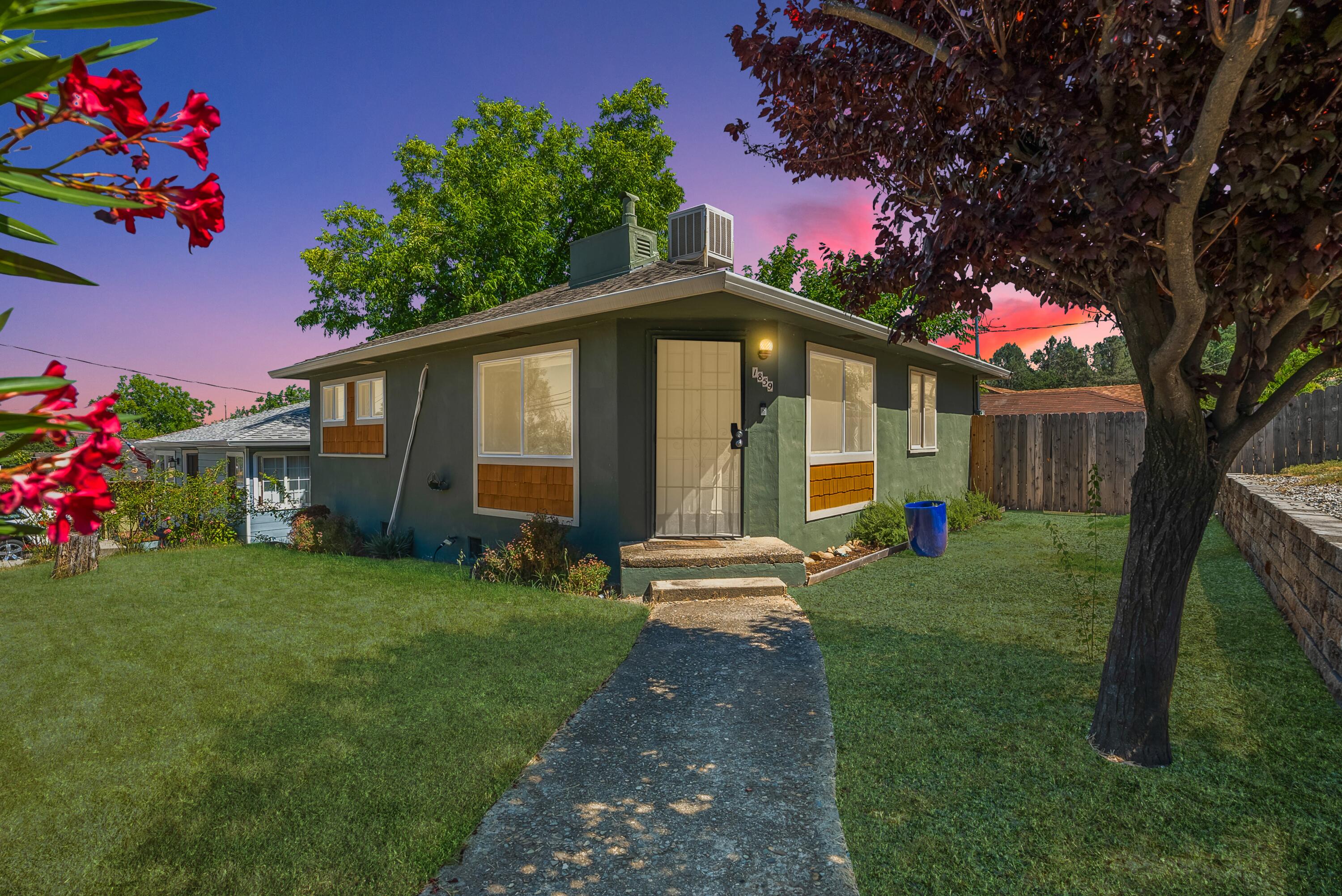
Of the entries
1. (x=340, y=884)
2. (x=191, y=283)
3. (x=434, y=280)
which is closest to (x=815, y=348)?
(x=340, y=884)

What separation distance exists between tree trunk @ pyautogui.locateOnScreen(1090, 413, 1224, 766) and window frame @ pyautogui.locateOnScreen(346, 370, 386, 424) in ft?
35.7

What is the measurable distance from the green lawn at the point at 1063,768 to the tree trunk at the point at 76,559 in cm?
1005

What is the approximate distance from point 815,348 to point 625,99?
16.8m

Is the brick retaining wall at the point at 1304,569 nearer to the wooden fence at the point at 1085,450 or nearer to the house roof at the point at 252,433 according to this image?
the wooden fence at the point at 1085,450

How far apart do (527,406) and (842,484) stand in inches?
177

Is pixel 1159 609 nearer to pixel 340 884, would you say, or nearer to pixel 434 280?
pixel 340 884

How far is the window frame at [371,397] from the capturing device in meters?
11.4

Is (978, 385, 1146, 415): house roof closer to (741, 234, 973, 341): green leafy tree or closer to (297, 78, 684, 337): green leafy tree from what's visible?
(741, 234, 973, 341): green leafy tree

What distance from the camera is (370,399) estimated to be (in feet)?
39.5

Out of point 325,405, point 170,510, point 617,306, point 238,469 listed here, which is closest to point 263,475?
point 238,469

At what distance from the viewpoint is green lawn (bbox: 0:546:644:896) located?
2.49m

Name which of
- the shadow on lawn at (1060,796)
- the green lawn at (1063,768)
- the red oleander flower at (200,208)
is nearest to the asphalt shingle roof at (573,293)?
the green lawn at (1063,768)

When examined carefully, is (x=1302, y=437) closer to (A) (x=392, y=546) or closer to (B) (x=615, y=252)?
(B) (x=615, y=252)

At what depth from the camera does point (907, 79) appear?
132 inches
